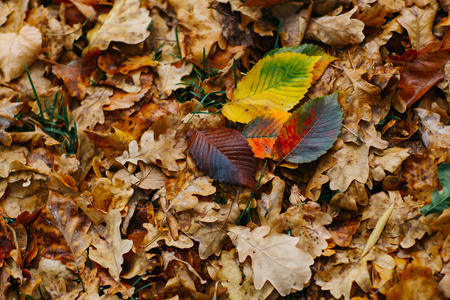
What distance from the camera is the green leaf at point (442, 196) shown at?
148cm

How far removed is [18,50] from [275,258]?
205 centimetres

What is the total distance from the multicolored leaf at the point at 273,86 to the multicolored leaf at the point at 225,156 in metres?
0.14

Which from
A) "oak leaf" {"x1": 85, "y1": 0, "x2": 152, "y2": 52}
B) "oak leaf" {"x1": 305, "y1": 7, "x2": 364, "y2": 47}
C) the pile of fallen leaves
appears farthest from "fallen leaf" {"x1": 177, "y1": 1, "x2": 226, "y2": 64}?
"oak leaf" {"x1": 305, "y1": 7, "x2": 364, "y2": 47}

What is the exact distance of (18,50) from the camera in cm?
232

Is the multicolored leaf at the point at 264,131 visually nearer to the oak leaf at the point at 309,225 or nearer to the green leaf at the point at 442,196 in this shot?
the oak leaf at the point at 309,225

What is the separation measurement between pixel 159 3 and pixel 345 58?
128 centimetres

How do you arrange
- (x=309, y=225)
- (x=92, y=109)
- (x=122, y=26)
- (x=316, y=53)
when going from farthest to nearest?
(x=122, y=26)
(x=92, y=109)
(x=316, y=53)
(x=309, y=225)

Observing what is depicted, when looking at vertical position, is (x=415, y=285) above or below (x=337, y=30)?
below

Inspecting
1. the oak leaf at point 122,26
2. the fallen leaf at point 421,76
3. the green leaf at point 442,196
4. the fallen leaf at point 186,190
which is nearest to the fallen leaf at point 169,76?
the oak leaf at point 122,26

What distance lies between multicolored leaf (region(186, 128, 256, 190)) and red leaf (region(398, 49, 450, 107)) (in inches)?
34.4

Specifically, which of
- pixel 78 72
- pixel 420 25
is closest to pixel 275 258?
pixel 420 25

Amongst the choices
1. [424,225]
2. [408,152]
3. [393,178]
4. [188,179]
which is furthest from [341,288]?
[188,179]

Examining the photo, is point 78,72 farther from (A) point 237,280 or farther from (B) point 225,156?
(A) point 237,280

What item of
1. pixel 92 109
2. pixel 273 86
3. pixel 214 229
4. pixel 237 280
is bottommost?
pixel 237 280
